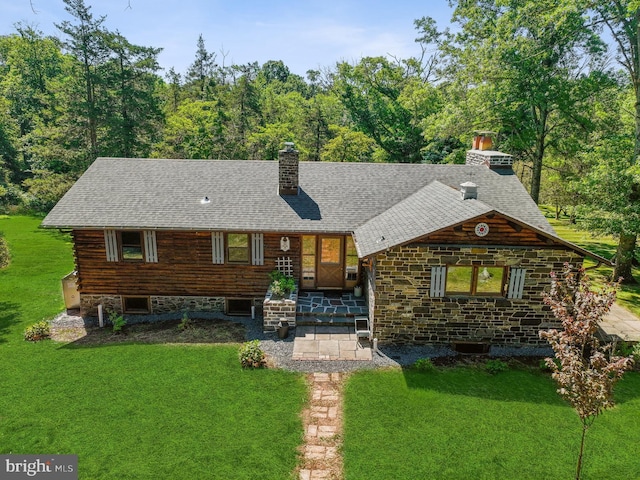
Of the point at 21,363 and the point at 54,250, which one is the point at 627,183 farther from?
the point at 54,250

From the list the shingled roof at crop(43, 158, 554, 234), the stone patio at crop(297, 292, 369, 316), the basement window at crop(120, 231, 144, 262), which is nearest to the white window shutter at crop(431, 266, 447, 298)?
the shingled roof at crop(43, 158, 554, 234)

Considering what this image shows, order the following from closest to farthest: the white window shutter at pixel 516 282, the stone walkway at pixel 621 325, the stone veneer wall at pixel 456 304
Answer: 1. the stone veneer wall at pixel 456 304
2. the white window shutter at pixel 516 282
3. the stone walkway at pixel 621 325

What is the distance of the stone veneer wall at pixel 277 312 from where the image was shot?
44.5ft

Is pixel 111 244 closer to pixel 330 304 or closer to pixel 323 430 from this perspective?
pixel 330 304

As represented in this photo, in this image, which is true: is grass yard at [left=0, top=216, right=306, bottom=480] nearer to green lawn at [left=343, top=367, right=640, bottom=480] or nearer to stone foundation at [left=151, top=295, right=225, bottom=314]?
green lawn at [left=343, top=367, right=640, bottom=480]

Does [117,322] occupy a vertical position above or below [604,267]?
below

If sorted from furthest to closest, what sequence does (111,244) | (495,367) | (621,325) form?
(111,244) → (621,325) → (495,367)

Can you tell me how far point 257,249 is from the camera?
14.9 m

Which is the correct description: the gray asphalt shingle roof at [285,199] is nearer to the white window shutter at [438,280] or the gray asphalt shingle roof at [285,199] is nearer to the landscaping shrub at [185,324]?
the white window shutter at [438,280]

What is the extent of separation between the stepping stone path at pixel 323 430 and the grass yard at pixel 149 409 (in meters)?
0.26

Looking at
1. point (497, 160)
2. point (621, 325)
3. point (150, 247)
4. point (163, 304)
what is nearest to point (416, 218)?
point (497, 160)

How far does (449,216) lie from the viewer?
1234 cm

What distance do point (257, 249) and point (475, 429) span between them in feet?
28.6

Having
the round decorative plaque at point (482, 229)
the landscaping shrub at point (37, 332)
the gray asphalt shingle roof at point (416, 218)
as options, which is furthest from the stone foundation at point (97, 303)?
the round decorative plaque at point (482, 229)
